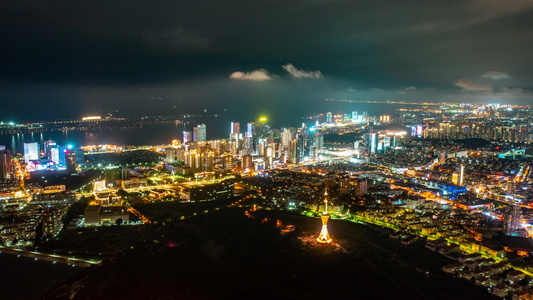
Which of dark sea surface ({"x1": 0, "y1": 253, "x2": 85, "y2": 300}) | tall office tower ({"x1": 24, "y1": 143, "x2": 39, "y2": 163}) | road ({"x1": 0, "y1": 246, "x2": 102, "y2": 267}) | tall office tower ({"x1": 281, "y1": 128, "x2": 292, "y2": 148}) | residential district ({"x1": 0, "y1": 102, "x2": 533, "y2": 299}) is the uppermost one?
tall office tower ({"x1": 281, "y1": 128, "x2": 292, "y2": 148})

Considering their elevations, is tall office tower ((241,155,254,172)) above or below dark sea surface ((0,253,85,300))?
above

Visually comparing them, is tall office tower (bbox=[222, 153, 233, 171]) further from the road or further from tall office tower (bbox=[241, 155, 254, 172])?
the road

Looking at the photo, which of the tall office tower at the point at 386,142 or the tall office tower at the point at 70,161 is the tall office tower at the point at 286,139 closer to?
the tall office tower at the point at 386,142

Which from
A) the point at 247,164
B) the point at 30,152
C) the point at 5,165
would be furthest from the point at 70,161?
the point at 247,164

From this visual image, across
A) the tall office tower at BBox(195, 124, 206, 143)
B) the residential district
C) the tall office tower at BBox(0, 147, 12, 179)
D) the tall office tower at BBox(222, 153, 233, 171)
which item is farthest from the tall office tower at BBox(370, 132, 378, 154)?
the tall office tower at BBox(0, 147, 12, 179)

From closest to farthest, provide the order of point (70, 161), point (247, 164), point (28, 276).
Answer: point (28, 276) → point (70, 161) → point (247, 164)

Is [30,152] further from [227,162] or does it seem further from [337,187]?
[337,187]

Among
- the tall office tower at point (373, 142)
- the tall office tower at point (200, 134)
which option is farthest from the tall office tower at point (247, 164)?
the tall office tower at point (373, 142)
